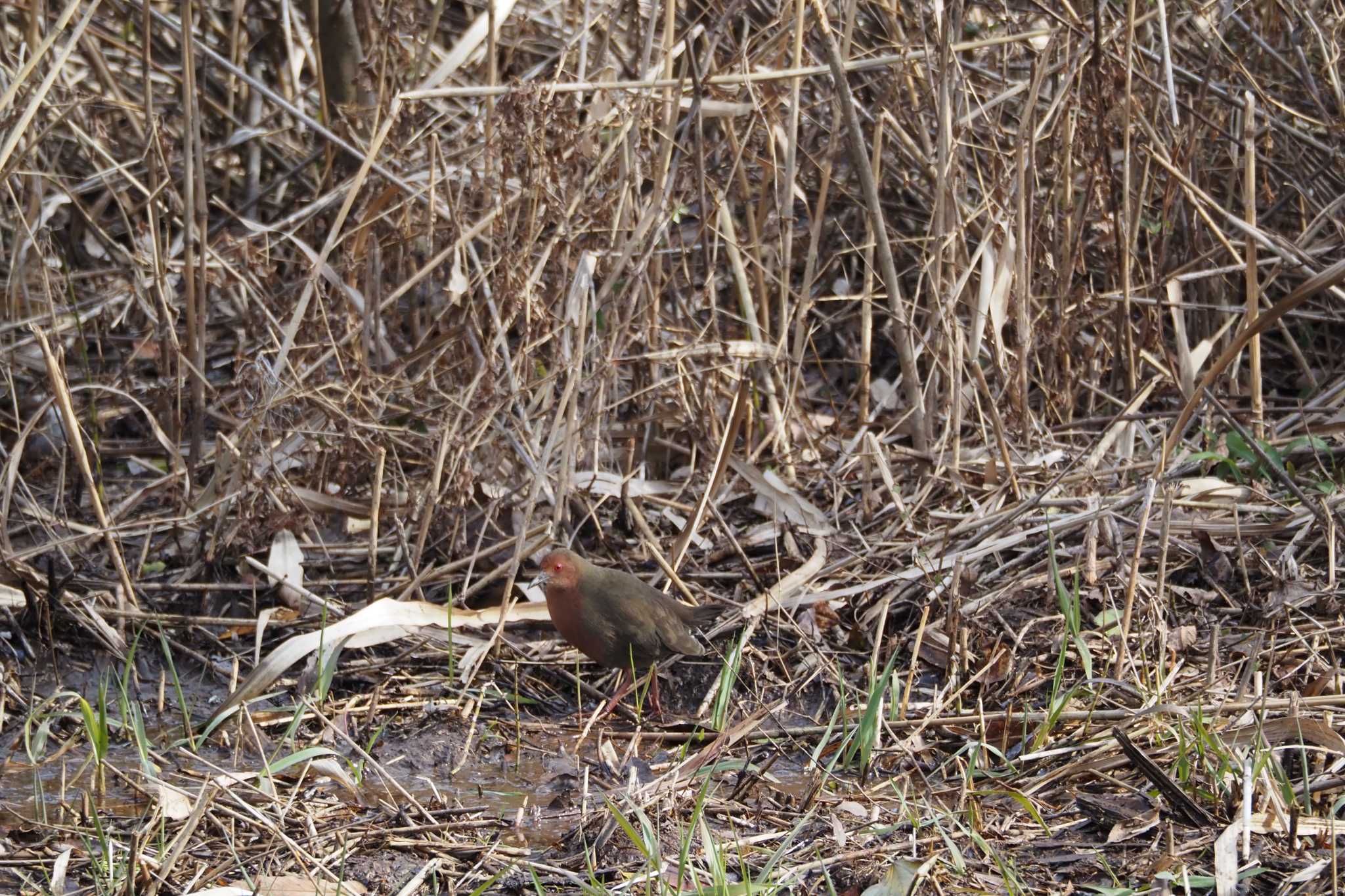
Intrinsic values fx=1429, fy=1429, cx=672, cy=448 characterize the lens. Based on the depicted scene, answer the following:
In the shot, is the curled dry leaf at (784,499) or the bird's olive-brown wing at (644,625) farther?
the curled dry leaf at (784,499)

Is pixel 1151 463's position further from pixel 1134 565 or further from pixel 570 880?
pixel 570 880

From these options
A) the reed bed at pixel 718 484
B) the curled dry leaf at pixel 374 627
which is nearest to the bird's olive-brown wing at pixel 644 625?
the reed bed at pixel 718 484

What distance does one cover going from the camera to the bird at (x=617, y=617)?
3850 millimetres

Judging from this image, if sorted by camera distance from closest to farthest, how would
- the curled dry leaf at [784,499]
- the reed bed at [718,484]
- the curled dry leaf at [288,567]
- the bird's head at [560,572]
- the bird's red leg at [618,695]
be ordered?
the reed bed at [718,484] → the bird's red leg at [618,695] → the bird's head at [560,572] → the curled dry leaf at [288,567] → the curled dry leaf at [784,499]

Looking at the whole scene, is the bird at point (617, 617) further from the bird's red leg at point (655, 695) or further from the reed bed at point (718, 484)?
the reed bed at point (718, 484)

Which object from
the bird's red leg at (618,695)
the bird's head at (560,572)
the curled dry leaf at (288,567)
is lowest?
the bird's red leg at (618,695)

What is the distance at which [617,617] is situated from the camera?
3.84 meters

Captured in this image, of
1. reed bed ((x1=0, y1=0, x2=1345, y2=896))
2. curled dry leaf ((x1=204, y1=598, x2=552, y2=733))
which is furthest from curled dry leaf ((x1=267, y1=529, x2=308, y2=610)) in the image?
curled dry leaf ((x1=204, y1=598, x2=552, y2=733))

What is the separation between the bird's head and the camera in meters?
3.97

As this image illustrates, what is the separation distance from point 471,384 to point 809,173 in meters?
1.80

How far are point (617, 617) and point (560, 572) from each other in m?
0.26

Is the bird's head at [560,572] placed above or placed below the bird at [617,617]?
above

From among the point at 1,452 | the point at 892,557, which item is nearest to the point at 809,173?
the point at 892,557

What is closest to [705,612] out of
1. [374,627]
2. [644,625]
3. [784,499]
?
[644,625]
